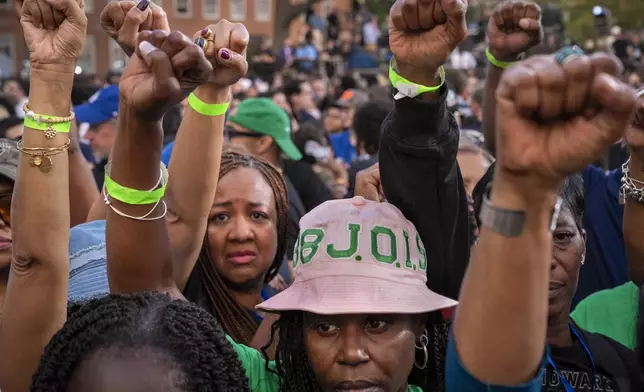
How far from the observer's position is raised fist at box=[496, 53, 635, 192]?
1494 millimetres

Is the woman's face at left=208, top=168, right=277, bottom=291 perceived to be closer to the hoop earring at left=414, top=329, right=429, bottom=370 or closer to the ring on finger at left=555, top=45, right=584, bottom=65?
the hoop earring at left=414, top=329, right=429, bottom=370

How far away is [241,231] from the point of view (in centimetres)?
329

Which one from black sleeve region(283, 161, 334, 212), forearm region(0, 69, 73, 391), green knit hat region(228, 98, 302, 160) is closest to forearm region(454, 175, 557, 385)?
forearm region(0, 69, 73, 391)

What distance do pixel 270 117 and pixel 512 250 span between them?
170 inches

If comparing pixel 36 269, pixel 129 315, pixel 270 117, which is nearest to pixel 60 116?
pixel 36 269

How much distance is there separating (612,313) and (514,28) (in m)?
0.97

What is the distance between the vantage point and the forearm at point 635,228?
8.57 ft

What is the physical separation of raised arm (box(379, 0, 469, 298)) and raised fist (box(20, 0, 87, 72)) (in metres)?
0.76

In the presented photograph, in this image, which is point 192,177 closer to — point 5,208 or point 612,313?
point 5,208

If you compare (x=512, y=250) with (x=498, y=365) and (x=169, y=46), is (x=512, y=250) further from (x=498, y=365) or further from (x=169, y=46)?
(x=169, y=46)

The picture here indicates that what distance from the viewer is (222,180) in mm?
3379

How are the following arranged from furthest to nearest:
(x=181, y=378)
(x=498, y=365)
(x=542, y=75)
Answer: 1. (x=181, y=378)
2. (x=498, y=365)
3. (x=542, y=75)

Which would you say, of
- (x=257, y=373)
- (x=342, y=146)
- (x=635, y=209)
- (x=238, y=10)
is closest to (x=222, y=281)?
(x=257, y=373)

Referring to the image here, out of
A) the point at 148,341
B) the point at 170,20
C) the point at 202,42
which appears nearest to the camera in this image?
the point at 148,341
